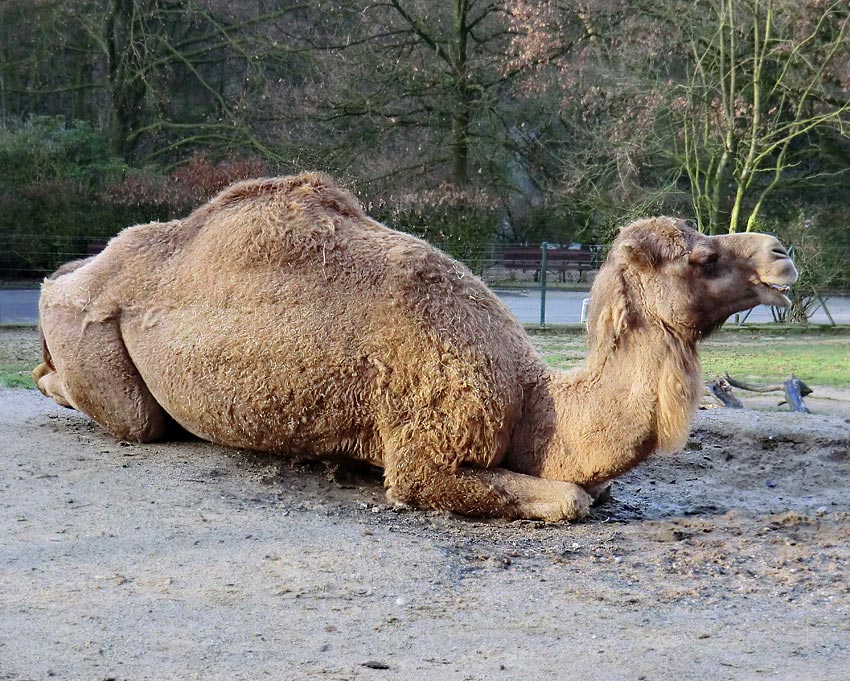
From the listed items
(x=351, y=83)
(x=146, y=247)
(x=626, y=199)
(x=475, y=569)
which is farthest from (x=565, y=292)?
(x=475, y=569)

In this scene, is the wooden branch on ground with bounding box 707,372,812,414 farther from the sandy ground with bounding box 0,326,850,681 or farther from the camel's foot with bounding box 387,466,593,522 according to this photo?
the camel's foot with bounding box 387,466,593,522

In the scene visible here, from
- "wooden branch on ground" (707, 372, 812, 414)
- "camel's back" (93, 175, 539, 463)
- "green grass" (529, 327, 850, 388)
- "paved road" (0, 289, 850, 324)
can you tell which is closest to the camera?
"camel's back" (93, 175, 539, 463)

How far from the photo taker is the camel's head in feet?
16.6

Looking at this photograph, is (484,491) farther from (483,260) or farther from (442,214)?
(442,214)

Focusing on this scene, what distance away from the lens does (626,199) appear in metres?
21.7

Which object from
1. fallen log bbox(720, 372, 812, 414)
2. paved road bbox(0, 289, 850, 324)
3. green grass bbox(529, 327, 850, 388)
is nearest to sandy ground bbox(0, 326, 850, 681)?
fallen log bbox(720, 372, 812, 414)

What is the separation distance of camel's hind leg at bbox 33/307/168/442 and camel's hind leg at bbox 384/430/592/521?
6.14 feet

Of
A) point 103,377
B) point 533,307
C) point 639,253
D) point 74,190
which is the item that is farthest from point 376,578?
point 74,190

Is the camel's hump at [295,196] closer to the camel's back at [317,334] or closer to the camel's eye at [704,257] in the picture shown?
the camel's back at [317,334]

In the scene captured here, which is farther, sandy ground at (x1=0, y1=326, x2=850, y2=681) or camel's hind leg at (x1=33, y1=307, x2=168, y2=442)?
camel's hind leg at (x1=33, y1=307, x2=168, y2=442)

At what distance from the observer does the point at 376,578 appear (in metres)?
4.50

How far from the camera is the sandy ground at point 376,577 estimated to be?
3650mm

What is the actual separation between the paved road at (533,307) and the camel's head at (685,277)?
1430 cm

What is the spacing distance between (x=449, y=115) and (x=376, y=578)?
68.4 ft
